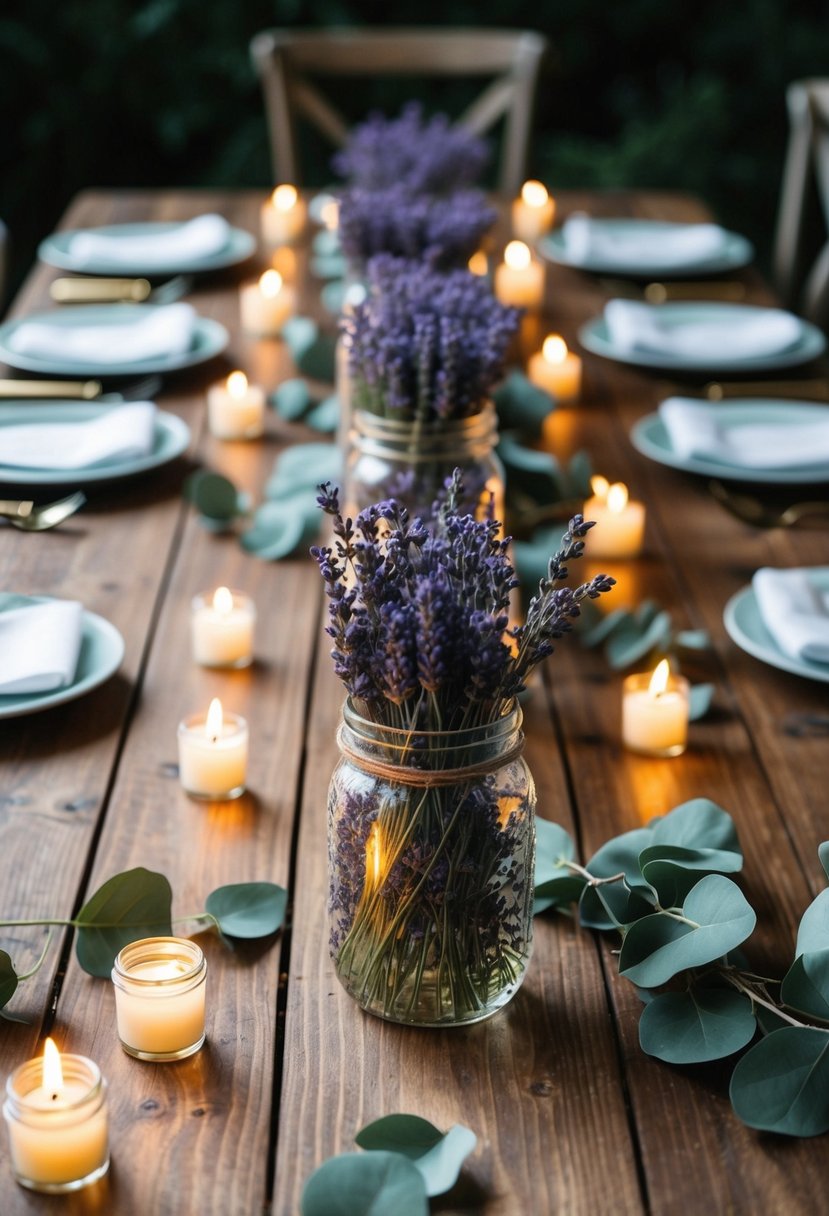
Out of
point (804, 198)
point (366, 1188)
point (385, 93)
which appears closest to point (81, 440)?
point (366, 1188)

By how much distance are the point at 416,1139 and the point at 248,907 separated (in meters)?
0.24

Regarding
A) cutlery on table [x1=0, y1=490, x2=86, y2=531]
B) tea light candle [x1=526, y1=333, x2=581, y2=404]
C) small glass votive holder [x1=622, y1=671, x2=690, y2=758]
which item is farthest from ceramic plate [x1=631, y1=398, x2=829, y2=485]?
cutlery on table [x1=0, y1=490, x2=86, y2=531]

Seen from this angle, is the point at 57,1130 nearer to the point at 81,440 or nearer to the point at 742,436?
the point at 81,440

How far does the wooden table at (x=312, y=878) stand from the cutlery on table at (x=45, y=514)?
21mm

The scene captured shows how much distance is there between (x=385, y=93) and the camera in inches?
185

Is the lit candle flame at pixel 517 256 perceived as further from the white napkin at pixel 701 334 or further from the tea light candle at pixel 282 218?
the tea light candle at pixel 282 218

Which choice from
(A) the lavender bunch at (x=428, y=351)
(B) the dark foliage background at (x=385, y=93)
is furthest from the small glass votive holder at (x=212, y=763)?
(B) the dark foliage background at (x=385, y=93)

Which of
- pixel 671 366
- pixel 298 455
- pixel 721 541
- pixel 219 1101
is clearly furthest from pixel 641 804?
pixel 671 366

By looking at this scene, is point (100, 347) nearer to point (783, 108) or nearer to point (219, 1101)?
point (219, 1101)

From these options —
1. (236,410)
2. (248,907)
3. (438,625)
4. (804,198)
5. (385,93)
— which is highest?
(438,625)

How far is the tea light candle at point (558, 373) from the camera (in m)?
1.96

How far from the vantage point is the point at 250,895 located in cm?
94

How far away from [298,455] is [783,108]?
3.73 metres

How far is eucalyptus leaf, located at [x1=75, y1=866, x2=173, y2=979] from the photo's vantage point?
2.94ft
